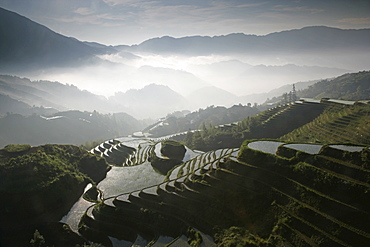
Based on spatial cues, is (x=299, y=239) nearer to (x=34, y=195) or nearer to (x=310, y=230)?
(x=310, y=230)

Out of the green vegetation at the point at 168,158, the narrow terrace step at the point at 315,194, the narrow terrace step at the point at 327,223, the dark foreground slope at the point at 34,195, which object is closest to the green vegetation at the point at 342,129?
the narrow terrace step at the point at 315,194

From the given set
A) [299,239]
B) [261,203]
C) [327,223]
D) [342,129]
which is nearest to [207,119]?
[342,129]

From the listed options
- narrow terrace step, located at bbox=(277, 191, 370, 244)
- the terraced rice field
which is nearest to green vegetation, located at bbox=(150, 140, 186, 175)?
the terraced rice field

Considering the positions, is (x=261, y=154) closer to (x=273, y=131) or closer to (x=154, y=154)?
(x=154, y=154)

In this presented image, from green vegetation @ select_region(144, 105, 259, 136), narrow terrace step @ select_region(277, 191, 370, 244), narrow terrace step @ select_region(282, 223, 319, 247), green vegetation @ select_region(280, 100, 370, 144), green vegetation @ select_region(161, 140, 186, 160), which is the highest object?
green vegetation @ select_region(280, 100, 370, 144)

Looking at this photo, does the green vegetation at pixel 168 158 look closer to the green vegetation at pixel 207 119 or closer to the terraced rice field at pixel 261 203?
the terraced rice field at pixel 261 203

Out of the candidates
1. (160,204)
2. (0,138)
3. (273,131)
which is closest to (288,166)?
(160,204)

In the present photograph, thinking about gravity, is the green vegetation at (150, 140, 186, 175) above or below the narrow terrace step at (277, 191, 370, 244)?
below

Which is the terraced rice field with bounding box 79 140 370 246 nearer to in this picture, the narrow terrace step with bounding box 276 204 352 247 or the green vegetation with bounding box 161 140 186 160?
the narrow terrace step with bounding box 276 204 352 247

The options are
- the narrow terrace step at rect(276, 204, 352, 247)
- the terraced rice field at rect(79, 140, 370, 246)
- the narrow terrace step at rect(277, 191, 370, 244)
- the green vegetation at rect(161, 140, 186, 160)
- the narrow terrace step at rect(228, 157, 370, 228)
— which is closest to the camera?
the narrow terrace step at rect(277, 191, 370, 244)
